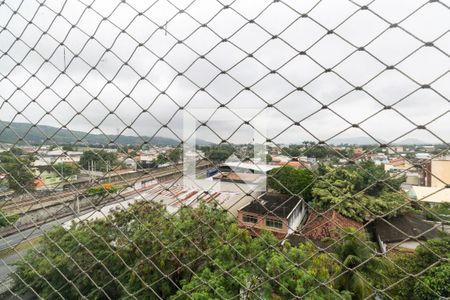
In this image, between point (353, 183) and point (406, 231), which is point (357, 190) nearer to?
point (353, 183)

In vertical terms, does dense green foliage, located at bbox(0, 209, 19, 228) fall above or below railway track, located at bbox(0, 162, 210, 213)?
below

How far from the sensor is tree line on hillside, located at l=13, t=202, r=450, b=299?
0.77 m

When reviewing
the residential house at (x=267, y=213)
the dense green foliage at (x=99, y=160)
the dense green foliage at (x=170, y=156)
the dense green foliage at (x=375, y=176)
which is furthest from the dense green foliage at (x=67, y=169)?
the dense green foliage at (x=375, y=176)

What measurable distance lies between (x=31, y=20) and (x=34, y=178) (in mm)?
516

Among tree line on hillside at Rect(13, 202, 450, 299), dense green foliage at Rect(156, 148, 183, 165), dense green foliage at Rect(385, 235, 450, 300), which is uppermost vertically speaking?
dense green foliage at Rect(156, 148, 183, 165)

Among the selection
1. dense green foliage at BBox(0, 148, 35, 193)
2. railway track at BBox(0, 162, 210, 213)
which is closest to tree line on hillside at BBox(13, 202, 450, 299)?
railway track at BBox(0, 162, 210, 213)

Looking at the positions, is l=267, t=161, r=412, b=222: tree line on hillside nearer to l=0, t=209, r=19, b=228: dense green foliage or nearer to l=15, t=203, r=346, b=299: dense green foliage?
l=15, t=203, r=346, b=299: dense green foliage

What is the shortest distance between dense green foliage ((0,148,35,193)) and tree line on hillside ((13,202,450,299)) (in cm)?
21

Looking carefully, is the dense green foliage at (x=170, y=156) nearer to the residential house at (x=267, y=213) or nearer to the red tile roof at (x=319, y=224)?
the residential house at (x=267, y=213)

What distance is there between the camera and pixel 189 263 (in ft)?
2.97

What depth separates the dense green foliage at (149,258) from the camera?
93cm

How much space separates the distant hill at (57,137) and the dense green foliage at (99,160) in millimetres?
37

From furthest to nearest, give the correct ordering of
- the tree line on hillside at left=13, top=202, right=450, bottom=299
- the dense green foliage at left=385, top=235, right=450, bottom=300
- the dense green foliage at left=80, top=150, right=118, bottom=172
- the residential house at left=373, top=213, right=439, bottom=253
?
the dense green foliage at left=385, top=235, right=450, bottom=300, the dense green foliage at left=80, top=150, right=118, bottom=172, the tree line on hillside at left=13, top=202, right=450, bottom=299, the residential house at left=373, top=213, right=439, bottom=253

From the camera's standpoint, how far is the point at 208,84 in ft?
2.36
